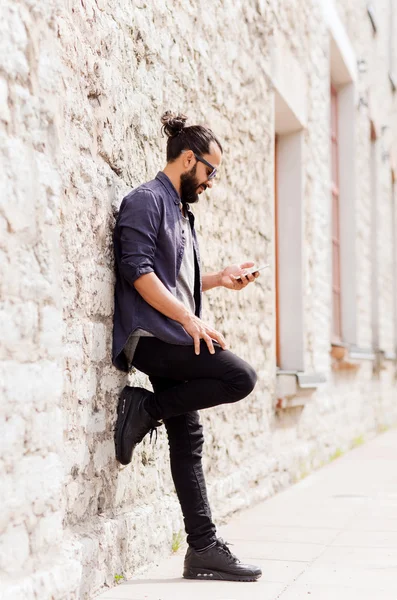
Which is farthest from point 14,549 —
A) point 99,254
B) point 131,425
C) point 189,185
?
point 189,185

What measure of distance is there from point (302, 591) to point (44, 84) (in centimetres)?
195

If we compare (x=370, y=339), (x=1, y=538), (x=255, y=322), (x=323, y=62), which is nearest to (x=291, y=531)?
(x=255, y=322)

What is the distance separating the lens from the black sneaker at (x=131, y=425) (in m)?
3.57

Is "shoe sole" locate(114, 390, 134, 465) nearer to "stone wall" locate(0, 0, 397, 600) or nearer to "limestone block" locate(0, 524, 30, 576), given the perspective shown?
"stone wall" locate(0, 0, 397, 600)

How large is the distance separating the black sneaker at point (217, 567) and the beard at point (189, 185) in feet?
4.29

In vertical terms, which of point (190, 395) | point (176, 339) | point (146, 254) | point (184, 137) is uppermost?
→ point (184, 137)

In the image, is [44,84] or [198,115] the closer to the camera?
[44,84]

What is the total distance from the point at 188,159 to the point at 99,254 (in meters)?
0.50

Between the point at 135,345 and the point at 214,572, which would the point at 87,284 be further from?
the point at 214,572

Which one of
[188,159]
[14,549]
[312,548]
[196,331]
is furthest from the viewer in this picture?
[312,548]

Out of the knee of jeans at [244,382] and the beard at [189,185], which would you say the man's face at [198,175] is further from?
the knee of jeans at [244,382]

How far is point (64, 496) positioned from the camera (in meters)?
3.20

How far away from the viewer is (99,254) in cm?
352

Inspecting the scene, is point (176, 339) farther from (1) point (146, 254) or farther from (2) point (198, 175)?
(2) point (198, 175)
